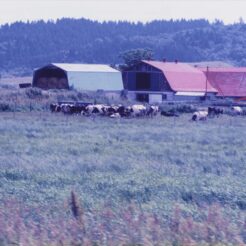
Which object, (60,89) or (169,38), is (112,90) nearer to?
(60,89)

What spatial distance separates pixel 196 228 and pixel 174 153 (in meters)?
14.0

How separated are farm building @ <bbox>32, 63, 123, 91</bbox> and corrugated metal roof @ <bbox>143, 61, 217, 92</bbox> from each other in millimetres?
3871

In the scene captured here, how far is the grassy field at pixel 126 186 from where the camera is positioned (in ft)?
24.8

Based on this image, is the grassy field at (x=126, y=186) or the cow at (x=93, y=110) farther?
the cow at (x=93, y=110)

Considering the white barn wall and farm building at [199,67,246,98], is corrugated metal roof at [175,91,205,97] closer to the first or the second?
farm building at [199,67,246,98]

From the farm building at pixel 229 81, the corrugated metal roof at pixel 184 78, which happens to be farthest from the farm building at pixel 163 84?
the farm building at pixel 229 81

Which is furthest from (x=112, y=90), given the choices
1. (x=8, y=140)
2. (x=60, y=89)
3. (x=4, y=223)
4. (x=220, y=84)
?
(x=4, y=223)

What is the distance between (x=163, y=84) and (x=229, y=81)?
8041 mm

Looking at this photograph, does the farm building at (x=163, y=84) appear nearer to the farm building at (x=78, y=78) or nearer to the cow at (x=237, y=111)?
the farm building at (x=78, y=78)

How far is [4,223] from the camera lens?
A: 7.62 metres

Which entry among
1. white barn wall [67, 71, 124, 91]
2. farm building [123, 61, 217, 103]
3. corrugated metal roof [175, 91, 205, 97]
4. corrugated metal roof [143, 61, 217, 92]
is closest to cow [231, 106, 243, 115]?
farm building [123, 61, 217, 103]

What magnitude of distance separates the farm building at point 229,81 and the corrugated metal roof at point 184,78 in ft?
2.81

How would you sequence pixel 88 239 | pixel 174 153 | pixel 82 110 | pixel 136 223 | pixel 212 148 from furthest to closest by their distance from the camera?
pixel 82 110 → pixel 212 148 → pixel 174 153 → pixel 136 223 → pixel 88 239

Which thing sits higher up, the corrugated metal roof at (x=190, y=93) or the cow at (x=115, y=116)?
the cow at (x=115, y=116)
